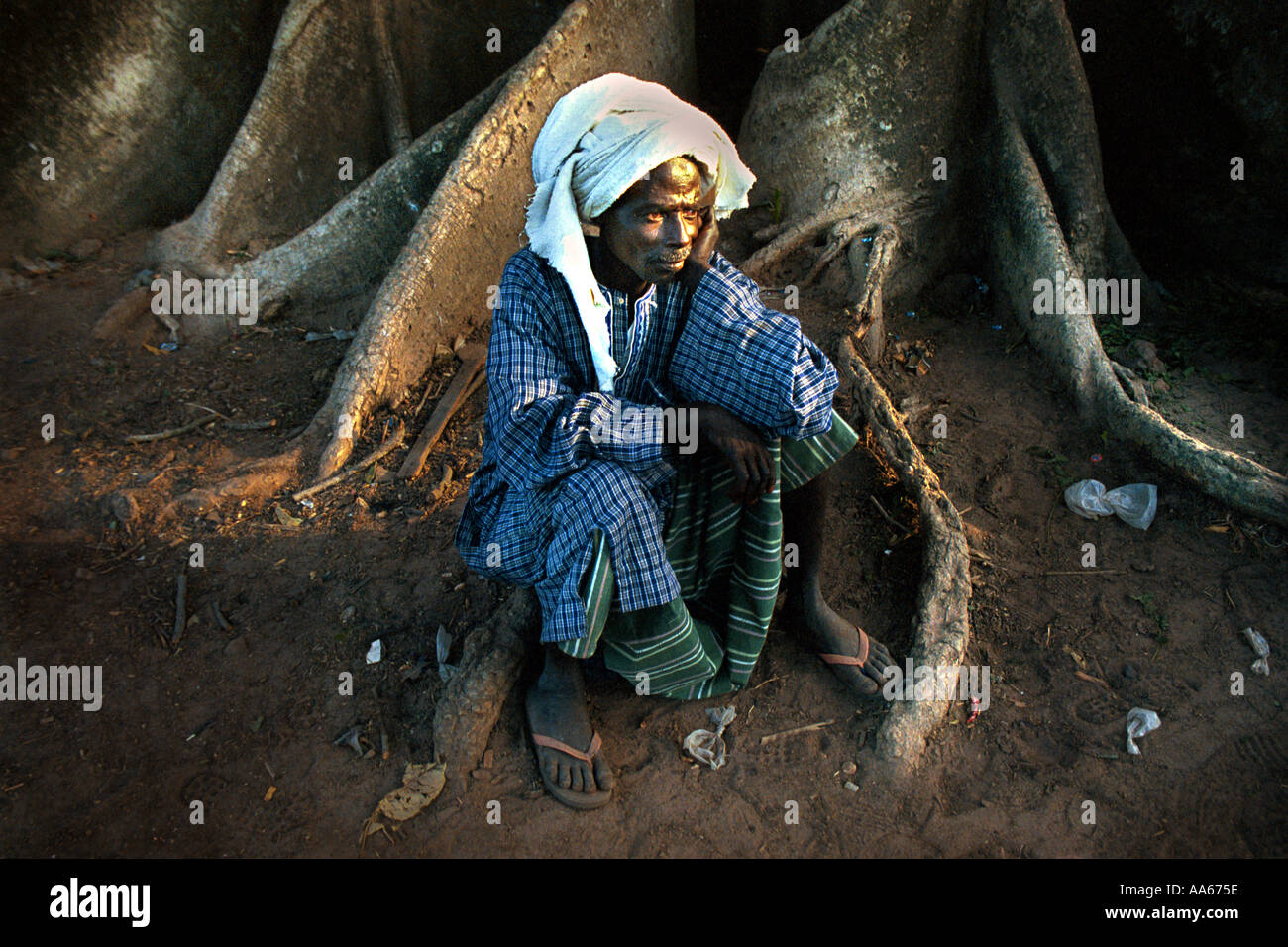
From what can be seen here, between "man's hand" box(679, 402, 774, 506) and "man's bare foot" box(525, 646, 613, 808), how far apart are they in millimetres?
867

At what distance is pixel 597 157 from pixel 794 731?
1.98m

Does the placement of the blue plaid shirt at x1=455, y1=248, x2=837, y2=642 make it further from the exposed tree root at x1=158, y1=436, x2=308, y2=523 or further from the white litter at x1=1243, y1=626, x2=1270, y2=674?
the white litter at x1=1243, y1=626, x2=1270, y2=674

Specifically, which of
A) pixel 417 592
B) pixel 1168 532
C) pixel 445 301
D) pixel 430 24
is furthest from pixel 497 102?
pixel 1168 532

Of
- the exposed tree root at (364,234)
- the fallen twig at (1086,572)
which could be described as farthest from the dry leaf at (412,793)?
the exposed tree root at (364,234)

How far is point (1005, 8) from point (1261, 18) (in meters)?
1.25

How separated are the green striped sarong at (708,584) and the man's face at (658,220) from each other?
0.61 meters

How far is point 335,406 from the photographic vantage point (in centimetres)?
377

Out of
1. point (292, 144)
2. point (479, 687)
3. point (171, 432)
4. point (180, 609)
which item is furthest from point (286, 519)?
point (292, 144)

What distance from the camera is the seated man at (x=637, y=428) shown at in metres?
2.21

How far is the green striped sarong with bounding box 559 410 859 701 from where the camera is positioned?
236 centimetres

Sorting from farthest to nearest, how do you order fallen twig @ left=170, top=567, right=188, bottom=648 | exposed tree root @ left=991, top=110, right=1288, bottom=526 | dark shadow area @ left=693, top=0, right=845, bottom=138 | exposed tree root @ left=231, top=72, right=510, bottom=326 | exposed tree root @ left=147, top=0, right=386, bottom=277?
dark shadow area @ left=693, top=0, right=845, bottom=138 → exposed tree root @ left=147, top=0, right=386, bottom=277 → exposed tree root @ left=231, top=72, right=510, bottom=326 → exposed tree root @ left=991, top=110, right=1288, bottom=526 → fallen twig @ left=170, top=567, right=188, bottom=648

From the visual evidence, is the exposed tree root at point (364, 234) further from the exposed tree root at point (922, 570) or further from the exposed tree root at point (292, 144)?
the exposed tree root at point (922, 570)

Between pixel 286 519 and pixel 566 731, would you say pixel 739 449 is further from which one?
pixel 286 519

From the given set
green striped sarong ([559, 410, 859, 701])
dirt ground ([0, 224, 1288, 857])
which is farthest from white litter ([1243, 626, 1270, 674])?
green striped sarong ([559, 410, 859, 701])
